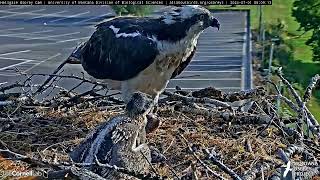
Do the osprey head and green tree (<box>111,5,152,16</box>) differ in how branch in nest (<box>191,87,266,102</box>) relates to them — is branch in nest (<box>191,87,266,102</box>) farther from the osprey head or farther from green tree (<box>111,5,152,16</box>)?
green tree (<box>111,5,152,16</box>)

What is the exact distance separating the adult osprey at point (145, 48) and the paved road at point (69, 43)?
796cm

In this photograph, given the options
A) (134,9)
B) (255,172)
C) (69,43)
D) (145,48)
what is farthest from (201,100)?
(134,9)

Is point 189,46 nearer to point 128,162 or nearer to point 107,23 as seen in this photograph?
point 107,23

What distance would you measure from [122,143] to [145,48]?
4.72 feet

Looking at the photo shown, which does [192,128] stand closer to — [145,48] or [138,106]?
[145,48]

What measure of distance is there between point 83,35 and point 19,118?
789 inches

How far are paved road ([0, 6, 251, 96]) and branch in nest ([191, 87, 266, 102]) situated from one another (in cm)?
773

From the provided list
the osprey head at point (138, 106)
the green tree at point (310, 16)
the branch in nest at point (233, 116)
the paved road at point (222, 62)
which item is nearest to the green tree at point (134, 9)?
the paved road at point (222, 62)

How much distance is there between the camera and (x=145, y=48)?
15.9 feet

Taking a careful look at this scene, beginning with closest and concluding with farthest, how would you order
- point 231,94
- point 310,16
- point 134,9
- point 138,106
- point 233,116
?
point 138,106 < point 233,116 < point 231,94 < point 310,16 < point 134,9

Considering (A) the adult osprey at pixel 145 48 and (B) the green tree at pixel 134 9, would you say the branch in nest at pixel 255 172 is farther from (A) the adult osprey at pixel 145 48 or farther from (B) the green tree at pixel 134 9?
(B) the green tree at pixel 134 9

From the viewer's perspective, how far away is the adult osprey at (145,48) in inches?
186

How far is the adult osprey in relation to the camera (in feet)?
15.5

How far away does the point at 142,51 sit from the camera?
4848 millimetres
